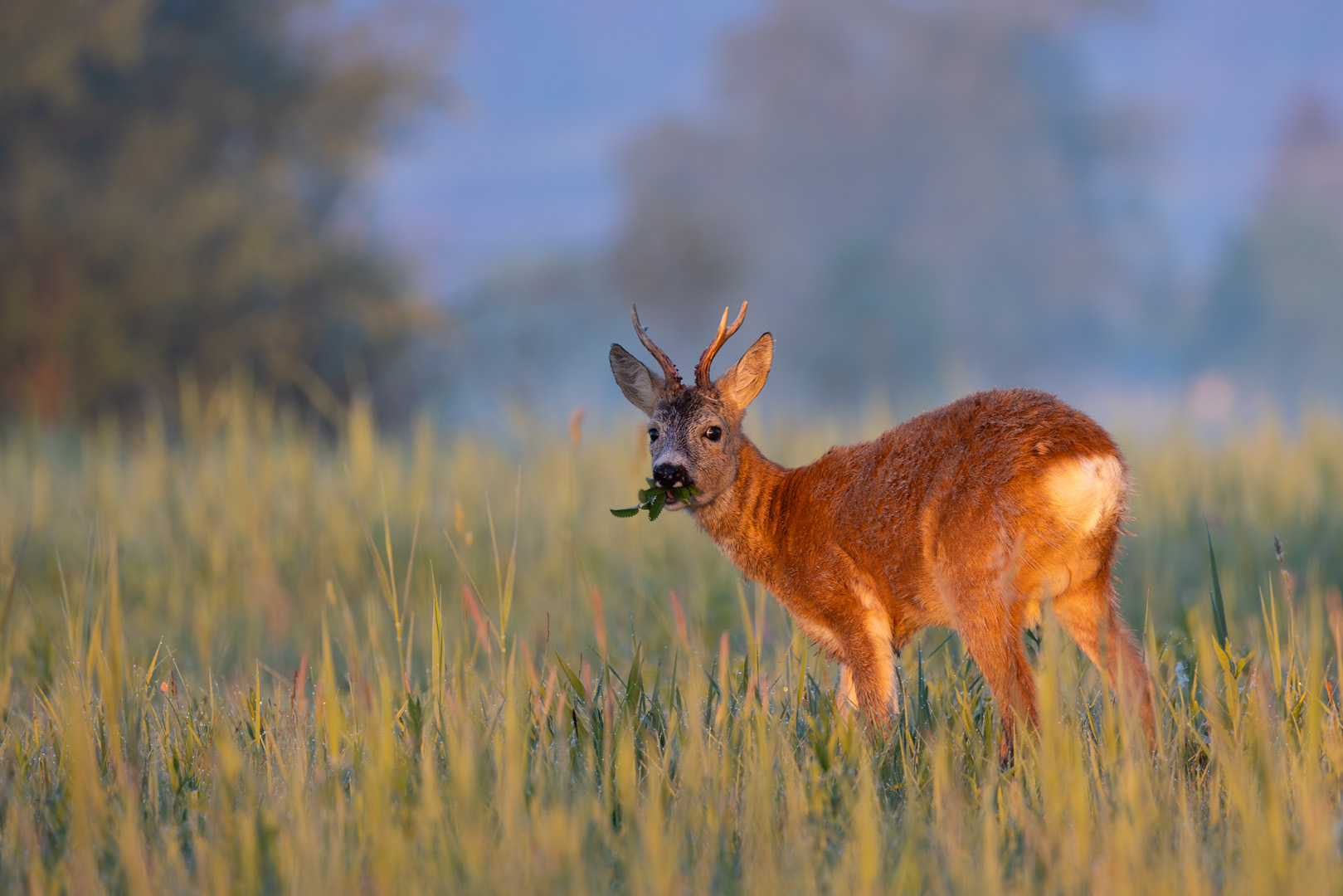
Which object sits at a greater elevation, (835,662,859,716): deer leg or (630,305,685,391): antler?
(630,305,685,391): antler

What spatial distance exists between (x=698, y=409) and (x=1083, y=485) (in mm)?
Result: 1701

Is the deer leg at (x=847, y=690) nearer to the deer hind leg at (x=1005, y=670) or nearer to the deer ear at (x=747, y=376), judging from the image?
the deer hind leg at (x=1005, y=670)

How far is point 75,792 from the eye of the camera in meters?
3.15

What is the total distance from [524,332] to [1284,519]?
27502 mm

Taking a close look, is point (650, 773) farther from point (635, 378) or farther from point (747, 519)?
point (635, 378)

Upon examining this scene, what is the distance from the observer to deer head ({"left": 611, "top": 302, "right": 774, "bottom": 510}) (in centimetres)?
490

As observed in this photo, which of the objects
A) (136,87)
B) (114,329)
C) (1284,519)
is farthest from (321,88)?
(1284,519)

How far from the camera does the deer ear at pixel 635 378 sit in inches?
209

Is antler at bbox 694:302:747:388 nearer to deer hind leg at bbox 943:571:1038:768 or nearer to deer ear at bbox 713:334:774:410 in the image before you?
deer ear at bbox 713:334:774:410

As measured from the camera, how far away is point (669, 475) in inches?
189

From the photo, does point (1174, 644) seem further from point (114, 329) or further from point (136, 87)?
point (136, 87)

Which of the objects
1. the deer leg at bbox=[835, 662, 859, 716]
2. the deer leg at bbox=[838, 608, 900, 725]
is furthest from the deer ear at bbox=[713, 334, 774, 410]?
the deer leg at bbox=[835, 662, 859, 716]

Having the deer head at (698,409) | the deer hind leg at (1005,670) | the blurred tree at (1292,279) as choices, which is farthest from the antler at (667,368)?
the blurred tree at (1292,279)

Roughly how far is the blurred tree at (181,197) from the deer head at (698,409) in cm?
1520
